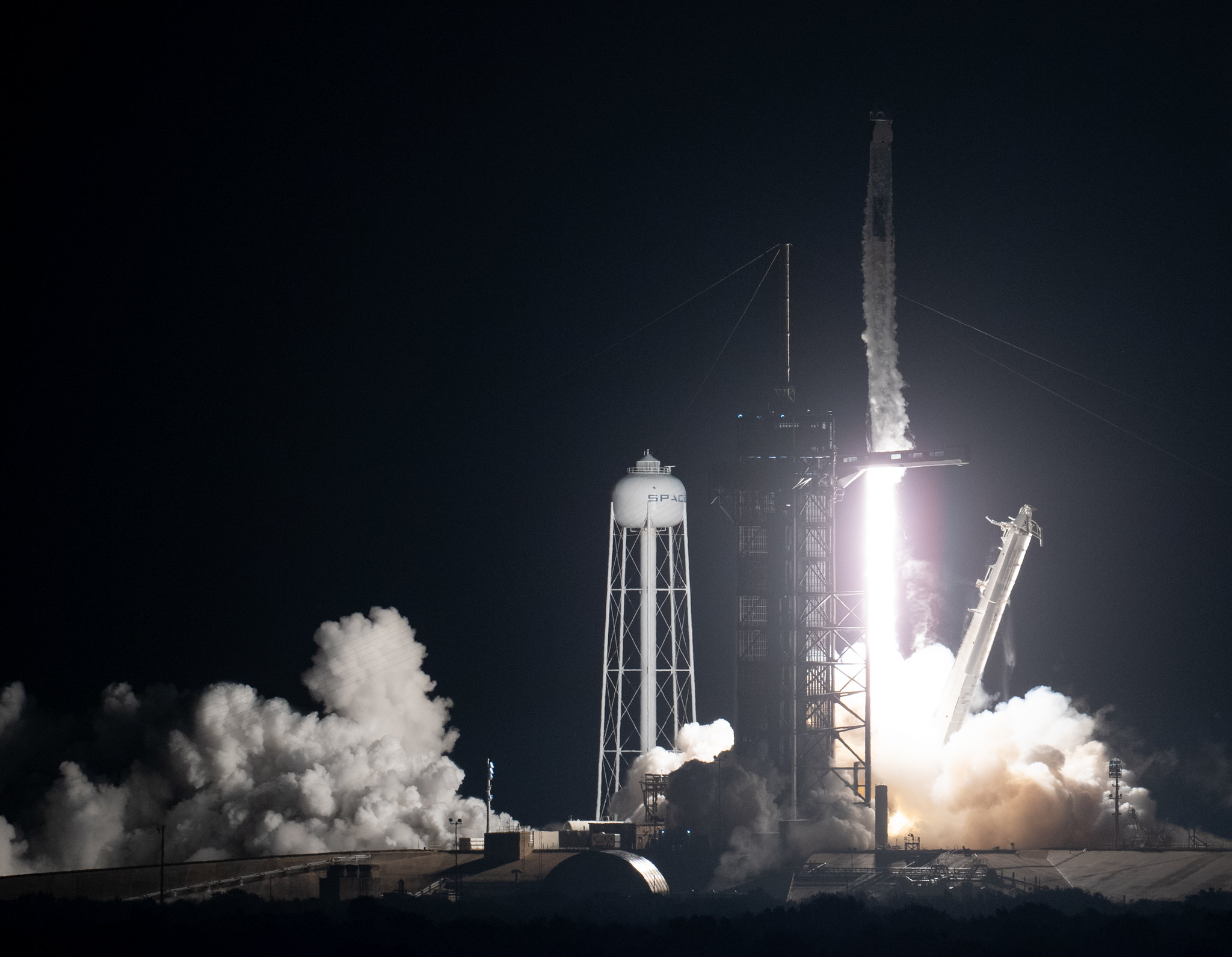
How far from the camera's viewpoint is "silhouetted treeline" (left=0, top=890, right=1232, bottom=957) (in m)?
40.0

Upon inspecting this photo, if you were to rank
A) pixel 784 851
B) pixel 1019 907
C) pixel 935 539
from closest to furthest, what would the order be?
1. pixel 1019 907
2. pixel 784 851
3. pixel 935 539

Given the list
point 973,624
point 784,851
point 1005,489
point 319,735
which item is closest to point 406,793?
point 319,735

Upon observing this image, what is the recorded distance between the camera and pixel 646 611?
57.6 metres

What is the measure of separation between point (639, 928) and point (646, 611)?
16376 mm

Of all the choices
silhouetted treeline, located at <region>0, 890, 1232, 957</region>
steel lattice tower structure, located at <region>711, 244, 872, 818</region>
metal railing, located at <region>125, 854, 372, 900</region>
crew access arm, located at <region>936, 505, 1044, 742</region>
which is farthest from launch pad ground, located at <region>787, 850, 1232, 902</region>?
metal railing, located at <region>125, 854, 372, 900</region>

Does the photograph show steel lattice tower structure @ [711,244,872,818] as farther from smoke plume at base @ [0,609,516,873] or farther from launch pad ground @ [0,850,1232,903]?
smoke plume at base @ [0,609,516,873]

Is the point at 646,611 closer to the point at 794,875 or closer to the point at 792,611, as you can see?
the point at 792,611

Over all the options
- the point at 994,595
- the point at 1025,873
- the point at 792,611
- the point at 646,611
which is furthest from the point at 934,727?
the point at 646,611

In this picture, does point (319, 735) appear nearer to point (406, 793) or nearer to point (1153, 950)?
point (406, 793)

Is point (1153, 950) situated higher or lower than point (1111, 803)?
lower

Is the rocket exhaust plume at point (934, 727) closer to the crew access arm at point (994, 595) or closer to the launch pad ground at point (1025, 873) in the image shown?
the crew access arm at point (994, 595)

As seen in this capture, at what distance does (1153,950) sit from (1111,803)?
12028 millimetres

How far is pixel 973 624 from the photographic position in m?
52.2

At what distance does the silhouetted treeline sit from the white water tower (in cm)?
1198
